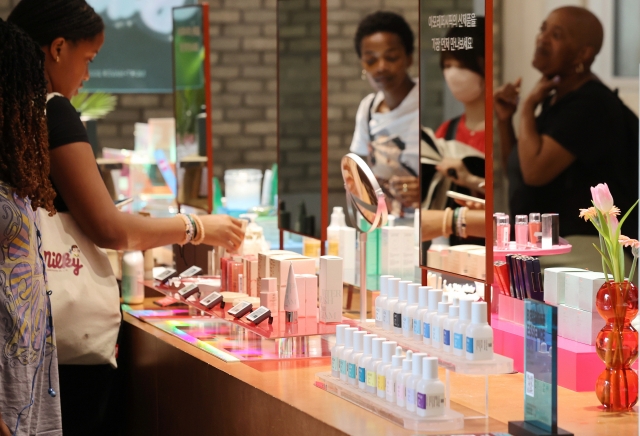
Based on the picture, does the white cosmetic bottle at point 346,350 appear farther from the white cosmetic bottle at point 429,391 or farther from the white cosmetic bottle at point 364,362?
the white cosmetic bottle at point 429,391

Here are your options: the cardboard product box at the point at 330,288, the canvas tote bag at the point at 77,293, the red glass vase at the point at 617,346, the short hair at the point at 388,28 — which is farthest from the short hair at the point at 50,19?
the short hair at the point at 388,28

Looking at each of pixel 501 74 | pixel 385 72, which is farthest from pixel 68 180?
pixel 501 74

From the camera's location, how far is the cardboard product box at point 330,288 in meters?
2.44

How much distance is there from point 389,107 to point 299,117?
1921 mm

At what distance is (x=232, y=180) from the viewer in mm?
4336

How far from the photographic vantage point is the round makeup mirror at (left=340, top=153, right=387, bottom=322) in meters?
2.38

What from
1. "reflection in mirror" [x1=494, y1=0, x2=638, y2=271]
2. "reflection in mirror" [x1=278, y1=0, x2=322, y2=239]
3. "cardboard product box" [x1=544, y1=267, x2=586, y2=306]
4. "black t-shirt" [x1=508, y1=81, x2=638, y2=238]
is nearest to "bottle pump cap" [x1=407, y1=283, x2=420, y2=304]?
"cardboard product box" [x1=544, y1=267, x2=586, y2=306]

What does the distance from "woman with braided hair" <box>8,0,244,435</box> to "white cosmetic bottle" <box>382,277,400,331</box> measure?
842mm

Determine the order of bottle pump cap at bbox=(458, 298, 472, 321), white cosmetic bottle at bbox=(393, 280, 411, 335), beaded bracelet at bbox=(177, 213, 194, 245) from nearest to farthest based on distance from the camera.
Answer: bottle pump cap at bbox=(458, 298, 472, 321), white cosmetic bottle at bbox=(393, 280, 411, 335), beaded bracelet at bbox=(177, 213, 194, 245)

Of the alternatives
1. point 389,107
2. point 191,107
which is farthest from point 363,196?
point 389,107

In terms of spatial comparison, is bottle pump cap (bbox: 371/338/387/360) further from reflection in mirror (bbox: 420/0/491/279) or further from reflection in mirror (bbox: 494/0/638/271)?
reflection in mirror (bbox: 494/0/638/271)

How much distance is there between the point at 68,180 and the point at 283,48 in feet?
4.09

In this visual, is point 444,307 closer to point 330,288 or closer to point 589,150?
point 330,288

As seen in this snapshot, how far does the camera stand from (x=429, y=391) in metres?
1.75
